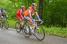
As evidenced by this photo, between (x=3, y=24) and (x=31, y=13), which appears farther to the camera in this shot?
(x=3, y=24)

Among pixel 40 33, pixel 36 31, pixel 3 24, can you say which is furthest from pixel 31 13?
pixel 3 24

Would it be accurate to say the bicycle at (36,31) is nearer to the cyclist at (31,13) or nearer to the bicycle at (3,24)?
the cyclist at (31,13)

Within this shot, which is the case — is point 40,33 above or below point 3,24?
above

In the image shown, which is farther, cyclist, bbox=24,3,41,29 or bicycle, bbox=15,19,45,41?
cyclist, bbox=24,3,41,29

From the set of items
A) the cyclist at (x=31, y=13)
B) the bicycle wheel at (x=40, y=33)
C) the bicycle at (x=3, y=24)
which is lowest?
the bicycle at (x=3, y=24)

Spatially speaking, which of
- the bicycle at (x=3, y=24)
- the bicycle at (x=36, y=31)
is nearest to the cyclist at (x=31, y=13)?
the bicycle at (x=36, y=31)

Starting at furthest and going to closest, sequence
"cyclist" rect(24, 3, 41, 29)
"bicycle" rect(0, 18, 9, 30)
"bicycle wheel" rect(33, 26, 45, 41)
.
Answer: "bicycle" rect(0, 18, 9, 30), "cyclist" rect(24, 3, 41, 29), "bicycle wheel" rect(33, 26, 45, 41)

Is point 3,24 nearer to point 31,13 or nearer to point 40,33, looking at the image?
point 31,13

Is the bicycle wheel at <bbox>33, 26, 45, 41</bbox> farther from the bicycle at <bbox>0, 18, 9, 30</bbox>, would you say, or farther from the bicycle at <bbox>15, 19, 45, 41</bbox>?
the bicycle at <bbox>0, 18, 9, 30</bbox>

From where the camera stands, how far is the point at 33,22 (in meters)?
15.3

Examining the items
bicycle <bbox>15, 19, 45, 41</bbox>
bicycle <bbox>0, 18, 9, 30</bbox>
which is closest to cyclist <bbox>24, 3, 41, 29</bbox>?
bicycle <bbox>15, 19, 45, 41</bbox>

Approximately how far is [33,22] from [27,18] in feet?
2.38

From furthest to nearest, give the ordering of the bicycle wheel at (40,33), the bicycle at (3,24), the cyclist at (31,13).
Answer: the bicycle at (3,24)
the cyclist at (31,13)
the bicycle wheel at (40,33)

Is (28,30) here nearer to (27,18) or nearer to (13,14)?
(27,18)
